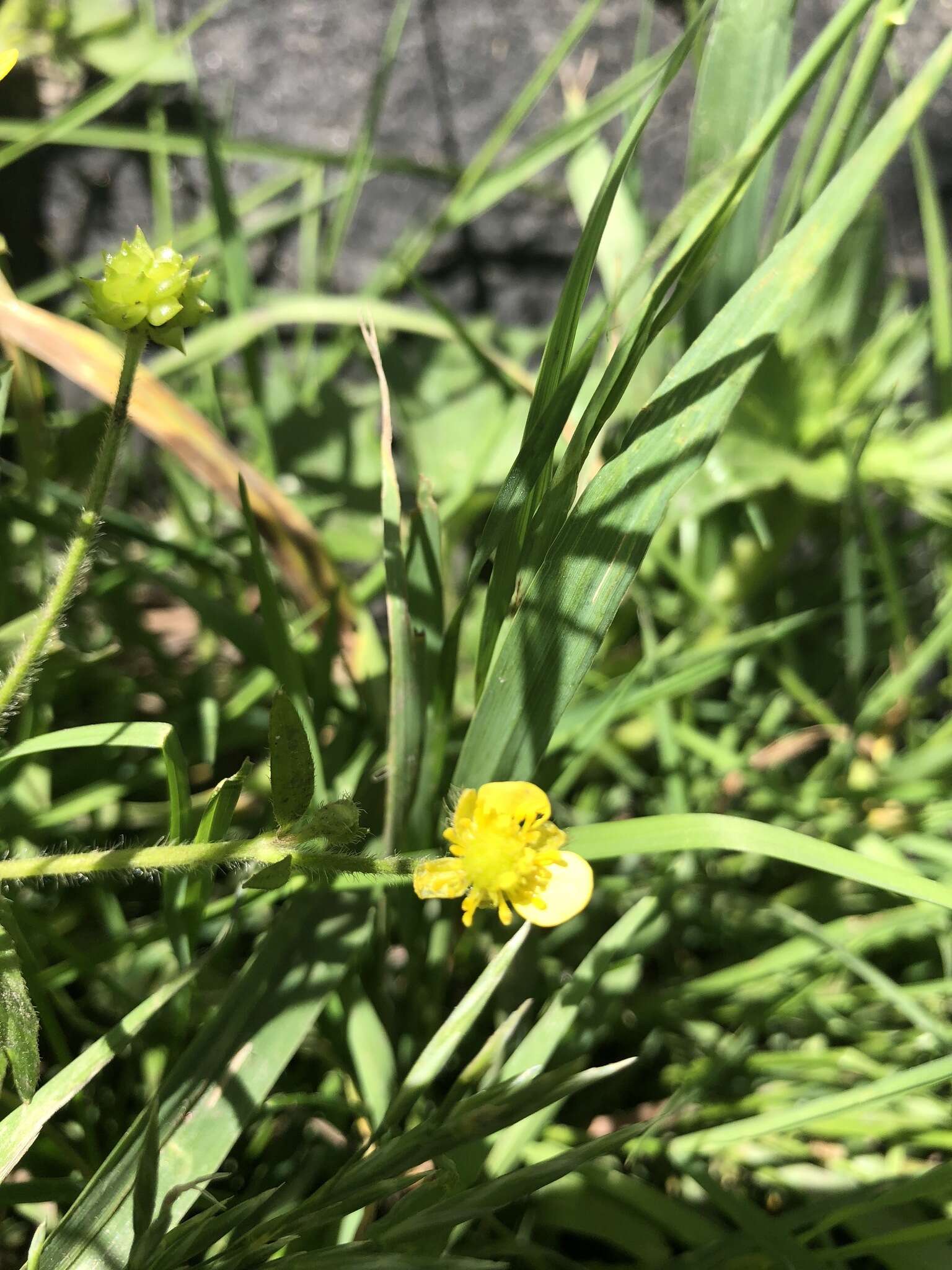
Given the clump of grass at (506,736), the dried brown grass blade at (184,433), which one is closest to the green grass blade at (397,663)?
the clump of grass at (506,736)

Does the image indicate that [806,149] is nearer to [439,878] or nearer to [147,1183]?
[439,878]

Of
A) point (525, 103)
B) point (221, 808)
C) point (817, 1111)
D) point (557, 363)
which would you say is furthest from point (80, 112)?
point (817, 1111)

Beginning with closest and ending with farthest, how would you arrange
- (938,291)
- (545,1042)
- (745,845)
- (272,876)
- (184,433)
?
(272,876) < (745,845) < (545,1042) < (184,433) < (938,291)

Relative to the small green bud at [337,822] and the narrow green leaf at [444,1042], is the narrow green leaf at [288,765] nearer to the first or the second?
the small green bud at [337,822]

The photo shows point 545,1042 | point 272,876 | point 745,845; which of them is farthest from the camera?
point 545,1042

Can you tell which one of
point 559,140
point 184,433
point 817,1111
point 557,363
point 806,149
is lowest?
point 817,1111

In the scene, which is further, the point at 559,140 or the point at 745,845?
the point at 559,140
